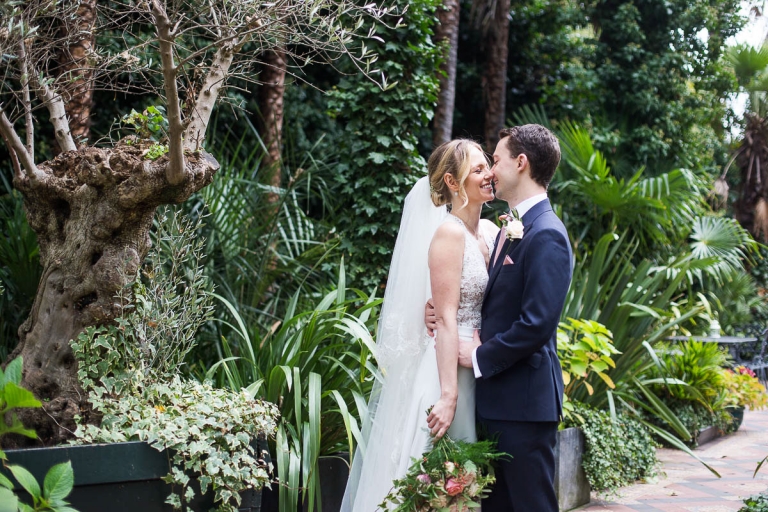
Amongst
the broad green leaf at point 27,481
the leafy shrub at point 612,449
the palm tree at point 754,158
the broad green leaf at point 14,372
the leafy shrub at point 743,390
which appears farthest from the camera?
the palm tree at point 754,158

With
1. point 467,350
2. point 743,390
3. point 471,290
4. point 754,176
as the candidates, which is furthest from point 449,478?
point 754,176

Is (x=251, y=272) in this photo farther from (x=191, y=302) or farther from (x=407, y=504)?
(x=407, y=504)

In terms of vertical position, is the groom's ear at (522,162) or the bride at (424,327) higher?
the groom's ear at (522,162)

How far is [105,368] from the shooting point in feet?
8.93

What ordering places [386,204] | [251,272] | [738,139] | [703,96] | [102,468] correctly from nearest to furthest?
[102,468] < [251,272] < [386,204] < [703,96] < [738,139]

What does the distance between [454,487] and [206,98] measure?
6.03ft

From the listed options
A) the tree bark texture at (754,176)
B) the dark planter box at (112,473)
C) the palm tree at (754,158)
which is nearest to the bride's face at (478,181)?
the dark planter box at (112,473)

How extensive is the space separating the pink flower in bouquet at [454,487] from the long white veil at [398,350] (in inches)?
13.5

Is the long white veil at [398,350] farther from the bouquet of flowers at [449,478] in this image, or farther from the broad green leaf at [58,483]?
the broad green leaf at [58,483]

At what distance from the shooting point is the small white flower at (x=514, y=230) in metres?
2.40

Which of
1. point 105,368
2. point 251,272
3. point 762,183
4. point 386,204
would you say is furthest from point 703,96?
point 105,368

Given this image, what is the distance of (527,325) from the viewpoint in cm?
235

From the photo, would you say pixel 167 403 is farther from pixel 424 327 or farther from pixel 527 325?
pixel 527 325

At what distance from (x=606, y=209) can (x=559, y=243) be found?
6314 millimetres
